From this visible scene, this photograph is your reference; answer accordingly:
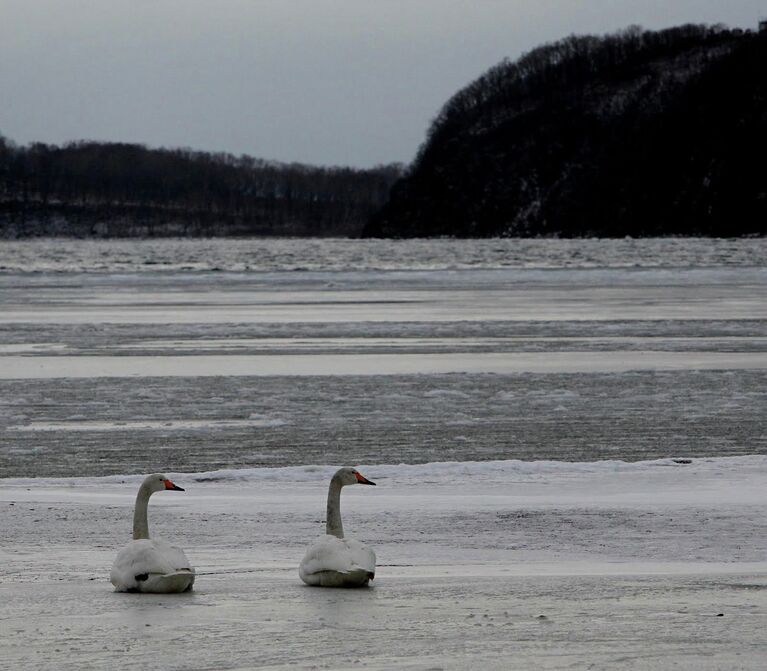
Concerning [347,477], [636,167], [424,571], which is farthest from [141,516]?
[636,167]

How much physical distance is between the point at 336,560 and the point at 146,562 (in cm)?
92

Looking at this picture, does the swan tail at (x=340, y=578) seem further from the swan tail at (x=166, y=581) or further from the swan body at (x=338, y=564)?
the swan tail at (x=166, y=581)

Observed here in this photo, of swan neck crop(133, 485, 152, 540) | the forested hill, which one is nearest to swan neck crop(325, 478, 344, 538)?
swan neck crop(133, 485, 152, 540)

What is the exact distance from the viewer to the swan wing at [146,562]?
23.2 ft

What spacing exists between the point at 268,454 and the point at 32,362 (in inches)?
363

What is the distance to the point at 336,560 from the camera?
7219 mm

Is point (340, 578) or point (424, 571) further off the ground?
point (340, 578)

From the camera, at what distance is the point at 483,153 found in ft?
647

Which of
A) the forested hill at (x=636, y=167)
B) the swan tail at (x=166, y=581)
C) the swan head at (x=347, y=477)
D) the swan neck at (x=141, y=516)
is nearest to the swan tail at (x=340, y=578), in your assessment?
the swan head at (x=347, y=477)

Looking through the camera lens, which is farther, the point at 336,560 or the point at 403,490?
the point at 403,490

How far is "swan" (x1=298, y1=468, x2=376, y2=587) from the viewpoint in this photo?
7.21m

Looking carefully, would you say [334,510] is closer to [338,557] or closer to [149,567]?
[338,557]

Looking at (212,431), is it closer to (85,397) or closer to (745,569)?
(85,397)

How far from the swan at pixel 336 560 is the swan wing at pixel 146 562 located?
0.61 m
